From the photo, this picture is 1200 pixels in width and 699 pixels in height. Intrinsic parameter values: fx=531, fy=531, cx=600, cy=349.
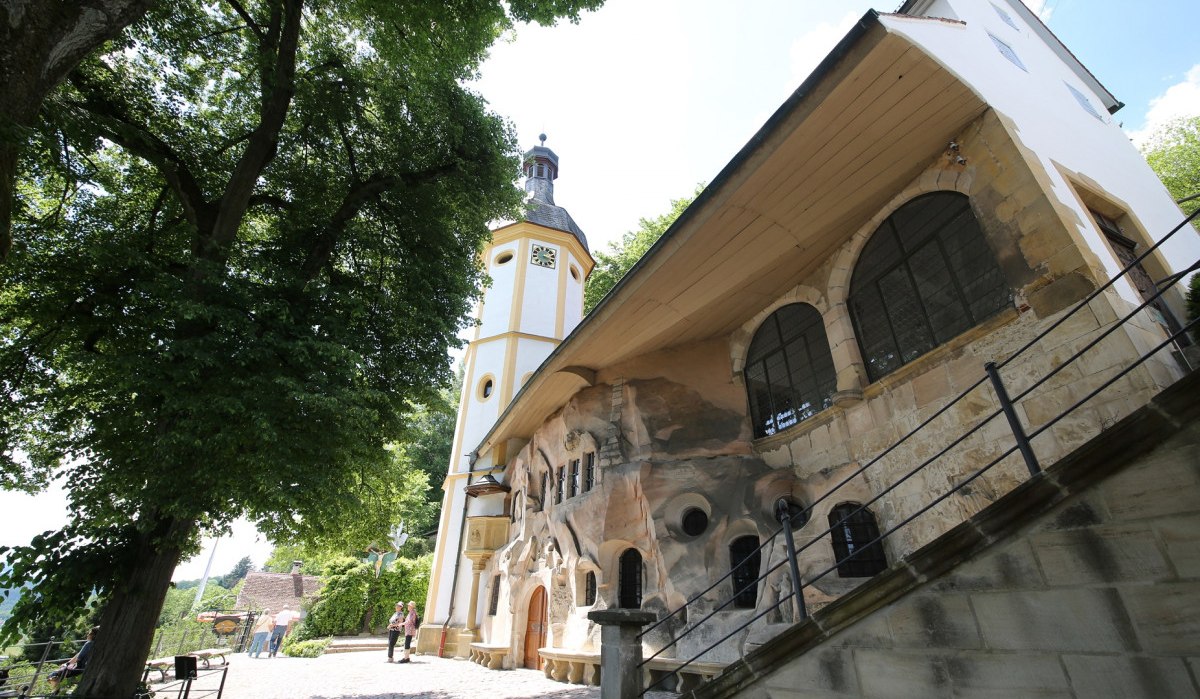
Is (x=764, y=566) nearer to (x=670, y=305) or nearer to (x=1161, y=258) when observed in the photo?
(x=670, y=305)

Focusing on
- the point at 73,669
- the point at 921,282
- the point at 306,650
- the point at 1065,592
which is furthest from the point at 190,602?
the point at 1065,592

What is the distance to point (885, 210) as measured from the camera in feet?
24.2

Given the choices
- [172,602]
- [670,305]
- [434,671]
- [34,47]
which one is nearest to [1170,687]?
Answer: [670,305]

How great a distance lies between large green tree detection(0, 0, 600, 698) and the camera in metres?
5.91

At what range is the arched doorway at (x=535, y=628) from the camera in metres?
13.6

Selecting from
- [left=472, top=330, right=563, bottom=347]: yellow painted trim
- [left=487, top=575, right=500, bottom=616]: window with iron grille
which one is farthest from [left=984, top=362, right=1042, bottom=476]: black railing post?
[left=472, top=330, right=563, bottom=347]: yellow painted trim

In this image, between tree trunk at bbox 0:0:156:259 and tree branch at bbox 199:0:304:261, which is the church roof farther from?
tree trunk at bbox 0:0:156:259

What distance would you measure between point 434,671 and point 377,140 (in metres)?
12.2

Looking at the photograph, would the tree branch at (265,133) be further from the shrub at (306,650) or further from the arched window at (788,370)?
the shrub at (306,650)

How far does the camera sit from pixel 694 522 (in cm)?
954

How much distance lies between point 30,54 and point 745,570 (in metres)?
9.96

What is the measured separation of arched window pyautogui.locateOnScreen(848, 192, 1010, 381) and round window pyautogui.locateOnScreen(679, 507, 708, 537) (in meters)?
3.91

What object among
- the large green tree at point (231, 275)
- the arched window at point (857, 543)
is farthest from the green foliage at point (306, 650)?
the arched window at point (857, 543)

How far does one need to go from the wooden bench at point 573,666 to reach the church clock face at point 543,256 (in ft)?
54.3
